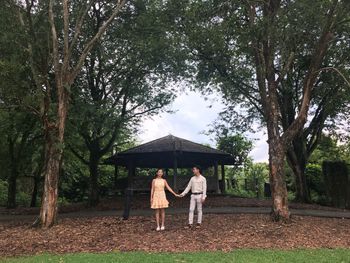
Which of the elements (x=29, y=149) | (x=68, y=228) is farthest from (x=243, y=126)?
(x=68, y=228)

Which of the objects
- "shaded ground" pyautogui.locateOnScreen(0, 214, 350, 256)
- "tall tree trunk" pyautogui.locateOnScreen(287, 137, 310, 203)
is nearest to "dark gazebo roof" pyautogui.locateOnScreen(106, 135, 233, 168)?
"tall tree trunk" pyautogui.locateOnScreen(287, 137, 310, 203)

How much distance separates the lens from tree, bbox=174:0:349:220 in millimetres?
14055

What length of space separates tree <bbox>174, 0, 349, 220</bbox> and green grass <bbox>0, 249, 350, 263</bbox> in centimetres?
365

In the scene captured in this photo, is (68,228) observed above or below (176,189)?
below

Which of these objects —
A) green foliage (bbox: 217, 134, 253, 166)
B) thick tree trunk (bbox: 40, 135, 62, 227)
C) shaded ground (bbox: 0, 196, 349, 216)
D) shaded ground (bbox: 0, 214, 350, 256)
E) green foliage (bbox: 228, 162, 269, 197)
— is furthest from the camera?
green foliage (bbox: 217, 134, 253, 166)

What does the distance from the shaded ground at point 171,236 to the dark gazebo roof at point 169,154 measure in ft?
29.0

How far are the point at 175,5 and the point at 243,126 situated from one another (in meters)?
11.3

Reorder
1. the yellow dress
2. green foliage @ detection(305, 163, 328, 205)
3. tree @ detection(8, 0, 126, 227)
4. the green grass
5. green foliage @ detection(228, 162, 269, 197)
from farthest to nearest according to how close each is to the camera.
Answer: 1. green foliage @ detection(228, 162, 269, 197)
2. green foliage @ detection(305, 163, 328, 205)
3. tree @ detection(8, 0, 126, 227)
4. the yellow dress
5. the green grass

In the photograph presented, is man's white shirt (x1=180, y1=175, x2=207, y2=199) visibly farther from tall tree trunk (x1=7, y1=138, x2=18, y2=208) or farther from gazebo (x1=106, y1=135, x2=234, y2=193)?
tall tree trunk (x1=7, y1=138, x2=18, y2=208)

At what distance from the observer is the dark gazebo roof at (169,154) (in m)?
23.9

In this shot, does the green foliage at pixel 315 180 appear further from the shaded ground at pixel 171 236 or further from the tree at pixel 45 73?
the tree at pixel 45 73

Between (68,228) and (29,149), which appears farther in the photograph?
(29,149)

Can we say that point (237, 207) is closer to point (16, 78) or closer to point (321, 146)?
point (16, 78)

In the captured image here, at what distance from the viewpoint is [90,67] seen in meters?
20.6
